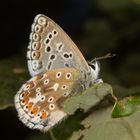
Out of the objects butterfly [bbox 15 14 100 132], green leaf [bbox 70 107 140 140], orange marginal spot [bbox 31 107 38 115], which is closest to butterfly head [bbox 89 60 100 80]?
butterfly [bbox 15 14 100 132]

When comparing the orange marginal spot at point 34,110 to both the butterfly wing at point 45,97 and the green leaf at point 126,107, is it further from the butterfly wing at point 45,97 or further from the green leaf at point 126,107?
the green leaf at point 126,107

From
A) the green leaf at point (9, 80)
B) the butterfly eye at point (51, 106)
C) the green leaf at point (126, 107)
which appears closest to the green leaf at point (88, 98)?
the green leaf at point (126, 107)

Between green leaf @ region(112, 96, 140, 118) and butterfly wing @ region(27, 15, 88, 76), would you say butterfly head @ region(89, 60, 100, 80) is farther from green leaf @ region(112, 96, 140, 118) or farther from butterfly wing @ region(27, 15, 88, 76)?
green leaf @ region(112, 96, 140, 118)

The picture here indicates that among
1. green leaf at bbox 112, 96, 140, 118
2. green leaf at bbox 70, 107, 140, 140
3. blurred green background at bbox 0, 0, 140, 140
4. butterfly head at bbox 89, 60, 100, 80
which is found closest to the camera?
green leaf at bbox 112, 96, 140, 118

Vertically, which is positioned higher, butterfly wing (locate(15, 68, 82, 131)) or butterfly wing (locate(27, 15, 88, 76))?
butterfly wing (locate(27, 15, 88, 76))

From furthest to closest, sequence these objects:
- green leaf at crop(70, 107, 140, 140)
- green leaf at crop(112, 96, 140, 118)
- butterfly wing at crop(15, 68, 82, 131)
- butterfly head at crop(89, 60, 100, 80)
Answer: butterfly head at crop(89, 60, 100, 80), butterfly wing at crop(15, 68, 82, 131), green leaf at crop(70, 107, 140, 140), green leaf at crop(112, 96, 140, 118)

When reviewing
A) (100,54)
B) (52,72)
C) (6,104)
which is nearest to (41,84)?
(52,72)

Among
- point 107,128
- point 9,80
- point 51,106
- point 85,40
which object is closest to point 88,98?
point 107,128
